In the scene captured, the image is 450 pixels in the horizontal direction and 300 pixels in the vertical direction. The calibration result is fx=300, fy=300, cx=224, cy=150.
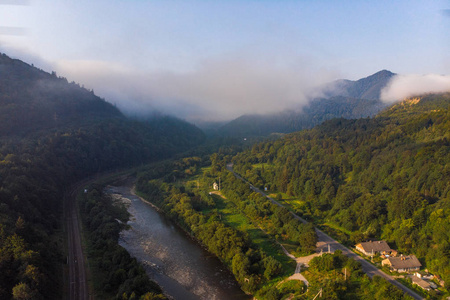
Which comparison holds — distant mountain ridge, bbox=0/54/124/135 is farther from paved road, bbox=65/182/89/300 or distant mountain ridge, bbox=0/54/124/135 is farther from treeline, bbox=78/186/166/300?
treeline, bbox=78/186/166/300

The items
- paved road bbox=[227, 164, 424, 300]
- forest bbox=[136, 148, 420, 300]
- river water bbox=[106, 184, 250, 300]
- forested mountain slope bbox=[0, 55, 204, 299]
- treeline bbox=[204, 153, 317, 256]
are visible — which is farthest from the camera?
treeline bbox=[204, 153, 317, 256]

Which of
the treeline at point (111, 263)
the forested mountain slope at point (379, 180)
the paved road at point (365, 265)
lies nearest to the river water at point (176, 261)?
the treeline at point (111, 263)

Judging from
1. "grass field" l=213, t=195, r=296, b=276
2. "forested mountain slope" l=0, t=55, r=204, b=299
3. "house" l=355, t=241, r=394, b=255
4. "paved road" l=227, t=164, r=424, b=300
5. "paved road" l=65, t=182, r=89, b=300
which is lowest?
"paved road" l=65, t=182, r=89, b=300

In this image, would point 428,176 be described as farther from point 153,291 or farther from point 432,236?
point 153,291

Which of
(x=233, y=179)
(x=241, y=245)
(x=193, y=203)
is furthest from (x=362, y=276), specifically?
(x=233, y=179)

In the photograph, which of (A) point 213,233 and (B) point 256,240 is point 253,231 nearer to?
(B) point 256,240

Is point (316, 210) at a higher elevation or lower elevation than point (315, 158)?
lower

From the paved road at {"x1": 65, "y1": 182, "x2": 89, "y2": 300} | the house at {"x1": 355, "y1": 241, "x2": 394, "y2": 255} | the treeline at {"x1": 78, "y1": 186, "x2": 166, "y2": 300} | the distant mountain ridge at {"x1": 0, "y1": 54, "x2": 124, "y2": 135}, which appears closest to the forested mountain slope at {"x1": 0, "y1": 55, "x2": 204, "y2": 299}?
the distant mountain ridge at {"x1": 0, "y1": 54, "x2": 124, "y2": 135}

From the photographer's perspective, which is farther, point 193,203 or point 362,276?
point 193,203
